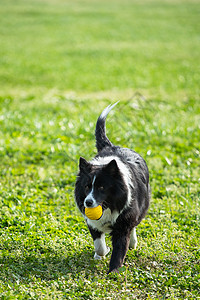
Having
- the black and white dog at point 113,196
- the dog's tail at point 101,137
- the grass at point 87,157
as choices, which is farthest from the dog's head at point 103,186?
the dog's tail at point 101,137

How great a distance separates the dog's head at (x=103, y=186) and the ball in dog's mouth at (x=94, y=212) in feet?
0.15

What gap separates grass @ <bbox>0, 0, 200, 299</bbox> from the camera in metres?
4.34

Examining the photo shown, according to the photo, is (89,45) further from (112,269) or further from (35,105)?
(112,269)

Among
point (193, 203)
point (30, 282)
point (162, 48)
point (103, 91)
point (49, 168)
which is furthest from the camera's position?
point (162, 48)

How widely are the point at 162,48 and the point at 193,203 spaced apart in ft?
63.9

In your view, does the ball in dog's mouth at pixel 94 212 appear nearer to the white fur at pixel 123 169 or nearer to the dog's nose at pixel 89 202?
the dog's nose at pixel 89 202

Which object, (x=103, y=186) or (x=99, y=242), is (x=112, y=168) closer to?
(x=103, y=186)

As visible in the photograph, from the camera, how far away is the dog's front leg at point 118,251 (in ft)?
14.2

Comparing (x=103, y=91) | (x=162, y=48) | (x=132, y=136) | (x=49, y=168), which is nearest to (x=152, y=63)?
(x=162, y=48)

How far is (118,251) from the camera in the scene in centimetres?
433

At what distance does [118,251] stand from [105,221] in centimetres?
37

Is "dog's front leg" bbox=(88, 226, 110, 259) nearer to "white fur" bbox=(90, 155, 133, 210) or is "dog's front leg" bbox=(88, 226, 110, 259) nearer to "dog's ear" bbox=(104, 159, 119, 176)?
"white fur" bbox=(90, 155, 133, 210)

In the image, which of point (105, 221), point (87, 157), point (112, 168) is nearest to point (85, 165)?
point (112, 168)

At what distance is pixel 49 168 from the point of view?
24.3 ft
